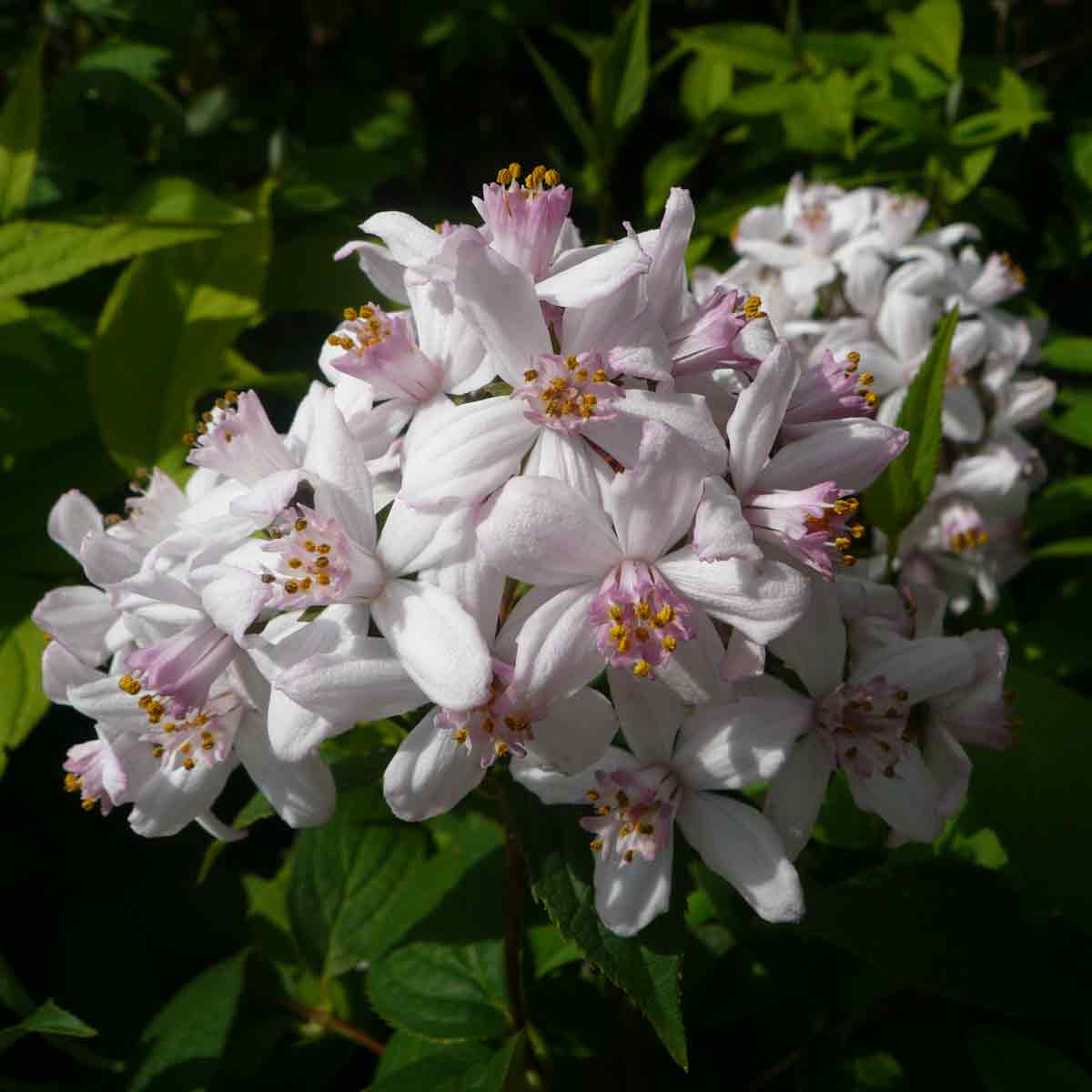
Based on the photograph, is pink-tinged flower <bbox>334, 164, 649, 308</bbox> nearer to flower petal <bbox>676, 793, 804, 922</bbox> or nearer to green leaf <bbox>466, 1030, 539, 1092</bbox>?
flower petal <bbox>676, 793, 804, 922</bbox>

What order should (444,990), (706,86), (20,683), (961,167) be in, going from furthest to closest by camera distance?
(706,86) → (961,167) → (20,683) → (444,990)

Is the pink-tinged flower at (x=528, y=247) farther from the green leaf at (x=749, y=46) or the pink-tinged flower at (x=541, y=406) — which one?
the green leaf at (x=749, y=46)

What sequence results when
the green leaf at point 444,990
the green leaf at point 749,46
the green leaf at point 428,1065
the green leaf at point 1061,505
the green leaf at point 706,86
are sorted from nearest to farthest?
the green leaf at point 428,1065
the green leaf at point 444,990
the green leaf at point 1061,505
the green leaf at point 749,46
the green leaf at point 706,86

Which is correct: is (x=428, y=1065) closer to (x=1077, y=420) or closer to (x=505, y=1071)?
(x=505, y=1071)

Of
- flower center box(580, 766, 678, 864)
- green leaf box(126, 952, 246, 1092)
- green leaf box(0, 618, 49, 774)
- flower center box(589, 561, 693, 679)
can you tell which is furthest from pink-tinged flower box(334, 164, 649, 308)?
green leaf box(126, 952, 246, 1092)

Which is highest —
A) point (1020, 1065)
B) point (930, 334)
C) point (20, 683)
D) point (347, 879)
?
point (20, 683)

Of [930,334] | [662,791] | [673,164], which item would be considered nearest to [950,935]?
[662,791]

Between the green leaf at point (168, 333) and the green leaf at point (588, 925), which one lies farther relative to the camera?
the green leaf at point (168, 333)

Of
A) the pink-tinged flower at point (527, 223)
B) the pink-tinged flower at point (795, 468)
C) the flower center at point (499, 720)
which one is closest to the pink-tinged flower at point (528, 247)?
the pink-tinged flower at point (527, 223)
